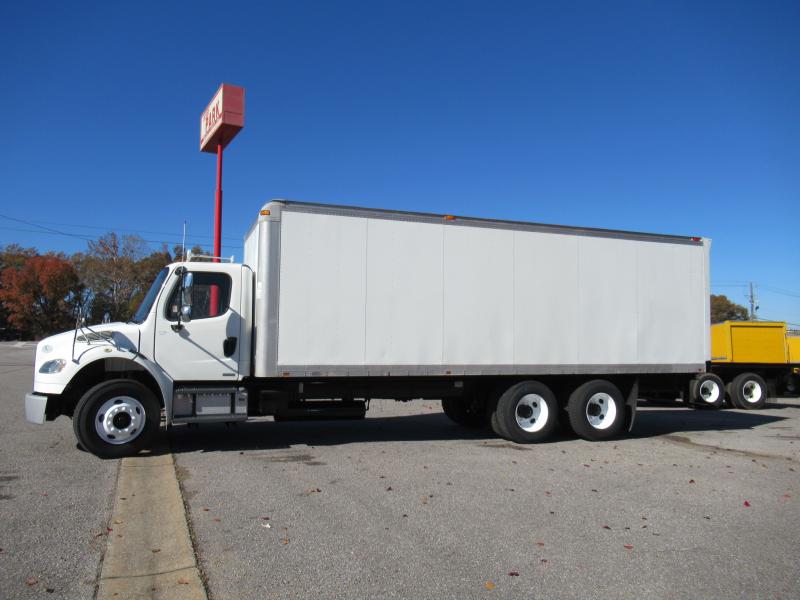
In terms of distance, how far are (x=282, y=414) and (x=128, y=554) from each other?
4320 millimetres

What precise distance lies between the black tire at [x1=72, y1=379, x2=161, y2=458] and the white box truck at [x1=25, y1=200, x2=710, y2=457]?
2 cm

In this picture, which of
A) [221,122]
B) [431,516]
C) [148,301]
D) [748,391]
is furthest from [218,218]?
[748,391]

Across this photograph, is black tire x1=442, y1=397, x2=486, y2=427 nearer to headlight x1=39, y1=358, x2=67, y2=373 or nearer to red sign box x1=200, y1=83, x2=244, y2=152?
headlight x1=39, y1=358, x2=67, y2=373

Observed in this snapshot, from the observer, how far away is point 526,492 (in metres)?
6.53

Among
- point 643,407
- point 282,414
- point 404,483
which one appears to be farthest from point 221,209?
point 643,407

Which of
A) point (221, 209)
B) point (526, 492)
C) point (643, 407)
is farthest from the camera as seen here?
point (643, 407)

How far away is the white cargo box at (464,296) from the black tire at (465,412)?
1.56m

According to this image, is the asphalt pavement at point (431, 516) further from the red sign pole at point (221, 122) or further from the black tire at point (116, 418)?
the red sign pole at point (221, 122)

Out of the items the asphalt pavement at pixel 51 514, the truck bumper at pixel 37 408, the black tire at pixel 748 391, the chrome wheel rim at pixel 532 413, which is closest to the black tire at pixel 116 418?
the asphalt pavement at pixel 51 514

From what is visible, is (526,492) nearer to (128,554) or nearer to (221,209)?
(128,554)

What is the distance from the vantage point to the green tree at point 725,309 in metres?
Answer: 76.2

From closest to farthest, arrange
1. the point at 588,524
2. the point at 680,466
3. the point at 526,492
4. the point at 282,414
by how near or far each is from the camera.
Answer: the point at 588,524 < the point at 526,492 < the point at 680,466 < the point at 282,414

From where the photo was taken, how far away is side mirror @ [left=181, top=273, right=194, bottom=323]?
27.1 ft

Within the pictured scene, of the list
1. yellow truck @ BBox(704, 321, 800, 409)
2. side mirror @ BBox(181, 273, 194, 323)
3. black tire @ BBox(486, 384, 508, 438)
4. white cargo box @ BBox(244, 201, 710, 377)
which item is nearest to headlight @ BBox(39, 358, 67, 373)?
side mirror @ BBox(181, 273, 194, 323)
